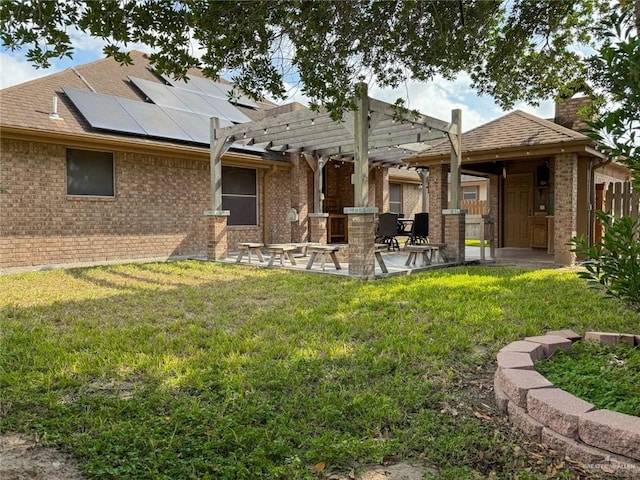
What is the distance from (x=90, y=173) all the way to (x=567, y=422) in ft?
35.1

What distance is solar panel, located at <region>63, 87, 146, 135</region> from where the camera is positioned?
10438mm

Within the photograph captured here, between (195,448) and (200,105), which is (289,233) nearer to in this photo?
(200,105)

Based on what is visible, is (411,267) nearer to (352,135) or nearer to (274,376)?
(352,135)

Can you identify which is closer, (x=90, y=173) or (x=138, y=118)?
(x=90, y=173)

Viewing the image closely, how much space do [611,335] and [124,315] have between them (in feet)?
17.1

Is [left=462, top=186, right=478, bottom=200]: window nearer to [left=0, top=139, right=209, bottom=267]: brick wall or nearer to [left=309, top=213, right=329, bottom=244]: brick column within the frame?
[left=309, top=213, right=329, bottom=244]: brick column

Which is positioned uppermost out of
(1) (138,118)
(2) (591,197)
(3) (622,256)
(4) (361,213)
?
(1) (138,118)

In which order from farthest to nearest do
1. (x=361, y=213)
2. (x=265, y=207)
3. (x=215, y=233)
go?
(x=265, y=207) → (x=215, y=233) → (x=361, y=213)

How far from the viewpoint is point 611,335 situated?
13.3ft

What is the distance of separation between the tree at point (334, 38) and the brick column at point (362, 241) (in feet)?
9.39

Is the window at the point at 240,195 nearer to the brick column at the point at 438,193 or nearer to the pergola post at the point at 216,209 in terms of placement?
the pergola post at the point at 216,209

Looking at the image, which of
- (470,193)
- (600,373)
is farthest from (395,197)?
(600,373)

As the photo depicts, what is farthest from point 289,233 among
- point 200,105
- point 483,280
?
point 483,280

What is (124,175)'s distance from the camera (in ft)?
36.1
